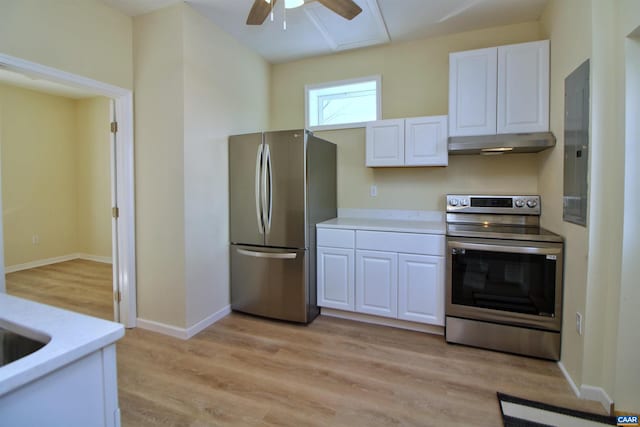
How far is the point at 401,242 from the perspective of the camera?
2682mm

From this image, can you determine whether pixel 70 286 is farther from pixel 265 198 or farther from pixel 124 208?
pixel 265 198

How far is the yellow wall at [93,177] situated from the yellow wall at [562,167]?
5.90 metres

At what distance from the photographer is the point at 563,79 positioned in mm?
2180

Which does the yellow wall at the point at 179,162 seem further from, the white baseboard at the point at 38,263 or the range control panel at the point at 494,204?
the white baseboard at the point at 38,263

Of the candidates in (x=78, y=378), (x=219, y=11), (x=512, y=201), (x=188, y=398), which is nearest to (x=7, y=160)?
(x=219, y=11)

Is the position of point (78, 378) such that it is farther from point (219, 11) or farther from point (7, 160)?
point (7, 160)

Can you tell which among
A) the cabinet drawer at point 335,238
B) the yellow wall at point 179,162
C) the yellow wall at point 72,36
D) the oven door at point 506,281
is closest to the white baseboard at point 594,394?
the oven door at point 506,281

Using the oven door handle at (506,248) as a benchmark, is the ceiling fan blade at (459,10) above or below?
above

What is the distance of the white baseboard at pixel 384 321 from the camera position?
272 centimetres

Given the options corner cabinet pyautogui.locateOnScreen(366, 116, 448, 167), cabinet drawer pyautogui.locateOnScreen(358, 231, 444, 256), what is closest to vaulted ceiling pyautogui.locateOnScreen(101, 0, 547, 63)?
corner cabinet pyautogui.locateOnScreen(366, 116, 448, 167)

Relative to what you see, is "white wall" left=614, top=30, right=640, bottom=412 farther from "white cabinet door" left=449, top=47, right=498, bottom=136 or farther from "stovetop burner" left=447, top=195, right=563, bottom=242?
"white cabinet door" left=449, top=47, right=498, bottom=136

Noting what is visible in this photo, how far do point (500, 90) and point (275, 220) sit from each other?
2.19 m

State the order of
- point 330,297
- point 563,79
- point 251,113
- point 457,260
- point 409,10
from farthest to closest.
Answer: point 251,113, point 330,297, point 409,10, point 457,260, point 563,79

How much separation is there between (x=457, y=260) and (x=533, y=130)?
1184 millimetres
